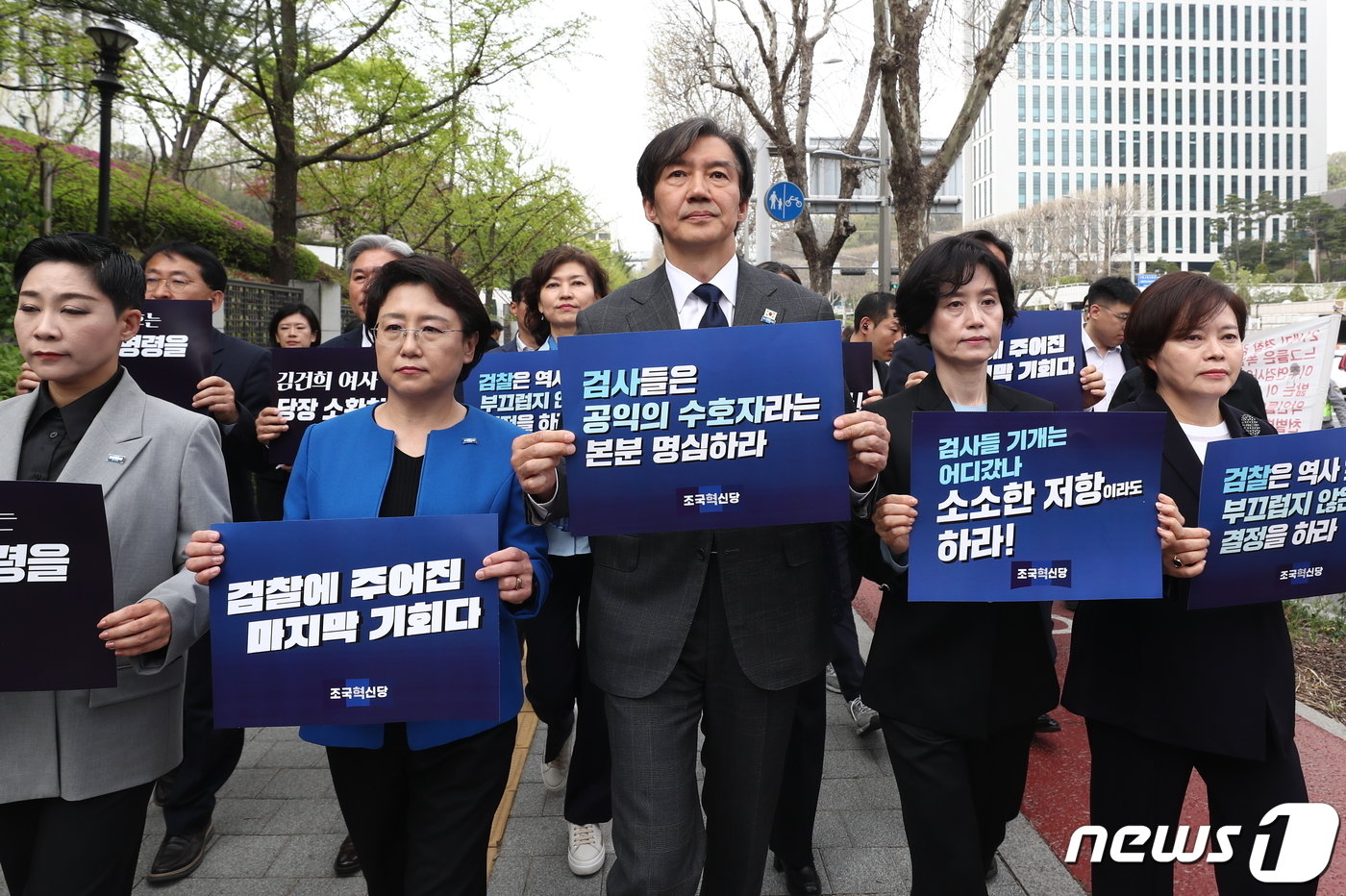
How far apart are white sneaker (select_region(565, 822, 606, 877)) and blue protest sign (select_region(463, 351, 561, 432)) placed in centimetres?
157

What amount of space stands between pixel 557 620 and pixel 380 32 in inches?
417

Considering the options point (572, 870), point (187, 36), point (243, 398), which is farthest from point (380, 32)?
point (572, 870)

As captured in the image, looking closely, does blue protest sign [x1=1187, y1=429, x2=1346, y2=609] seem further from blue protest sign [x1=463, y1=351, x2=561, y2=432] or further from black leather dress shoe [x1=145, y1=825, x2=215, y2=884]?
black leather dress shoe [x1=145, y1=825, x2=215, y2=884]

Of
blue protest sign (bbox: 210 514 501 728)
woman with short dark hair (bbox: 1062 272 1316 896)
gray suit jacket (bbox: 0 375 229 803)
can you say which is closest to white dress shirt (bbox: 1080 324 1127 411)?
woman with short dark hair (bbox: 1062 272 1316 896)

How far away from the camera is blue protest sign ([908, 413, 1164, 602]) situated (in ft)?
7.25

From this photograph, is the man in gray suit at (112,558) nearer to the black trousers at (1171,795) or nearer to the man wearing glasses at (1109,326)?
the black trousers at (1171,795)

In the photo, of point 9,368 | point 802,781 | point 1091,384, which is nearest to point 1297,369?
point 1091,384

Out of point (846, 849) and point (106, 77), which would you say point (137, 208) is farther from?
point (846, 849)

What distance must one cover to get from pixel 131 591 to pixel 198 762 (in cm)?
146

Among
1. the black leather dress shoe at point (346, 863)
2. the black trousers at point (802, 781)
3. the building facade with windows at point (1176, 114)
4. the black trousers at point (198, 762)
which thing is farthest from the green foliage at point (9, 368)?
the building facade with windows at point (1176, 114)

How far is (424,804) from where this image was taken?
2262 mm

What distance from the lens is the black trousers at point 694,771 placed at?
228cm

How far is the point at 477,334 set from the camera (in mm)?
2521

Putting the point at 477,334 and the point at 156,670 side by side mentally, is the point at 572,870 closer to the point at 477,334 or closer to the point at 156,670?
the point at 156,670
